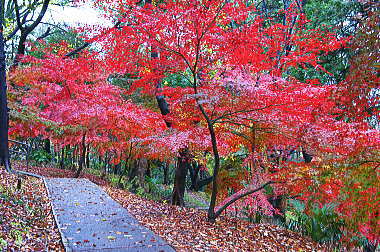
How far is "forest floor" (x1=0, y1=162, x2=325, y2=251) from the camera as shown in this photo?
543 centimetres

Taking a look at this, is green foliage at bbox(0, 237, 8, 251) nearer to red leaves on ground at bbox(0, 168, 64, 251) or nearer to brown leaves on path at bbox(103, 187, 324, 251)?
red leaves on ground at bbox(0, 168, 64, 251)

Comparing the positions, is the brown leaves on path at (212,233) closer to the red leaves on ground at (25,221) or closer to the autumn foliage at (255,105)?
the autumn foliage at (255,105)

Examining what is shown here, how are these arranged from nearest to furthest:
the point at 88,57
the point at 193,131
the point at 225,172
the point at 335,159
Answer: the point at 335,159, the point at 193,131, the point at 225,172, the point at 88,57

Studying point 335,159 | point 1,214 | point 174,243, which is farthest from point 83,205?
point 335,159

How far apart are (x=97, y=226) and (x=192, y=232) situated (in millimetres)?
1929

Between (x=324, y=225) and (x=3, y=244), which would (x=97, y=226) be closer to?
(x=3, y=244)

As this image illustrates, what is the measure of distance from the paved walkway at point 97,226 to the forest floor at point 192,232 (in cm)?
21

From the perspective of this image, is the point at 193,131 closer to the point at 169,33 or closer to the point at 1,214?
the point at 169,33

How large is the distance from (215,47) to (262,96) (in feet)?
5.89

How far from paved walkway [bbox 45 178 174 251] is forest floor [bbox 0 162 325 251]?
0.70 ft

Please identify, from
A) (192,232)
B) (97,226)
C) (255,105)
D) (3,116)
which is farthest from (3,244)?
(3,116)

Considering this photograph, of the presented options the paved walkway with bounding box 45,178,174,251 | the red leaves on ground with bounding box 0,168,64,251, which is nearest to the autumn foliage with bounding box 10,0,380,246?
the paved walkway with bounding box 45,178,174,251

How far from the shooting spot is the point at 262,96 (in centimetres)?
578

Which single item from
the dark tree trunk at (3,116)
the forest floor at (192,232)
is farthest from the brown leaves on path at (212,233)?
the dark tree trunk at (3,116)
